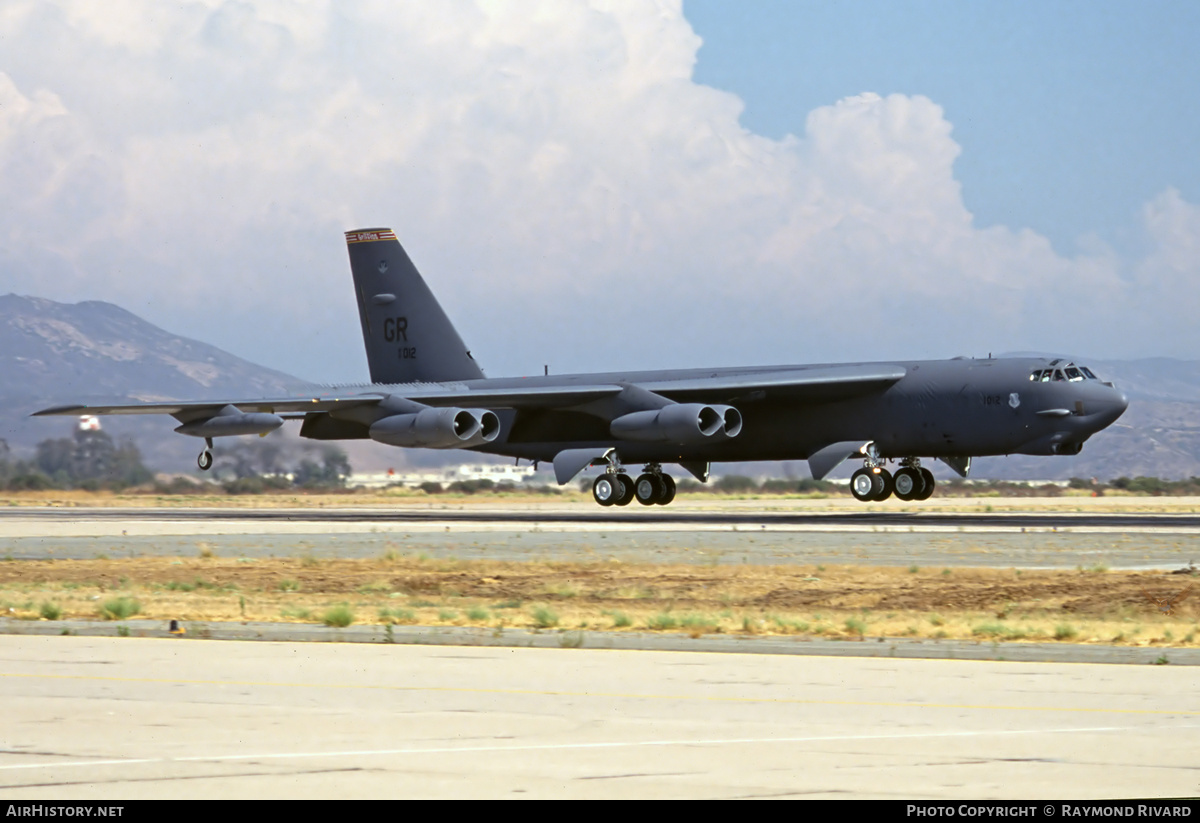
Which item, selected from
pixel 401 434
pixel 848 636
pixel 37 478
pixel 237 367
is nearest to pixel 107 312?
pixel 237 367

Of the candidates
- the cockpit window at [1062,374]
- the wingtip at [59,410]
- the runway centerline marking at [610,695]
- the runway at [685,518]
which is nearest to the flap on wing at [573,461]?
the runway at [685,518]

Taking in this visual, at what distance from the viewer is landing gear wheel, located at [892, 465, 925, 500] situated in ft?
130

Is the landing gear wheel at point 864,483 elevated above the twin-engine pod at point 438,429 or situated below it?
below

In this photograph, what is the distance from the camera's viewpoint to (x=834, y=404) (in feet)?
128

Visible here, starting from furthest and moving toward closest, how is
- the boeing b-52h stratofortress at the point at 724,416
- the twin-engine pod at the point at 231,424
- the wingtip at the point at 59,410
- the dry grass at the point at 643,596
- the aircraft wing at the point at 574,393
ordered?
the wingtip at the point at 59,410 → the twin-engine pod at the point at 231,424 → the aircraft wing at the point at 574,393 → the boeing b-52h stratofortress at the point at 724,416 → the dry grass at the point at 643,596

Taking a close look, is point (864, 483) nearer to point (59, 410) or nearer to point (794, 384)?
point (794, 384)

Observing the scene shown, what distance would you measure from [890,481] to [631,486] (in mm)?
6787

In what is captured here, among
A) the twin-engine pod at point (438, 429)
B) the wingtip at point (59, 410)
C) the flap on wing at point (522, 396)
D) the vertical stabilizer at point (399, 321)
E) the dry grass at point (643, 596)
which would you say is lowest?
the dry grass at point (643, 596)

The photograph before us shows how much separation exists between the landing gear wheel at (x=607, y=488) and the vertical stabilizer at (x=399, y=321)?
768cm

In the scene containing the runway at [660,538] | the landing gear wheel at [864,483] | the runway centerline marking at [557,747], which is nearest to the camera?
the runway centerline marking at [557,747]

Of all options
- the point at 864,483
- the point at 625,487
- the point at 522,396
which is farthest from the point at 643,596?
the point at 625,487

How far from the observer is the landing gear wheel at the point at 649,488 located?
139 feet

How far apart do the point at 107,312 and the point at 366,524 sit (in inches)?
5430

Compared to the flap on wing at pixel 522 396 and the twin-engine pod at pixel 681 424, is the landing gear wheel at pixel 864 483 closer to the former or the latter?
the twin-engine pod at pixel 681 424
